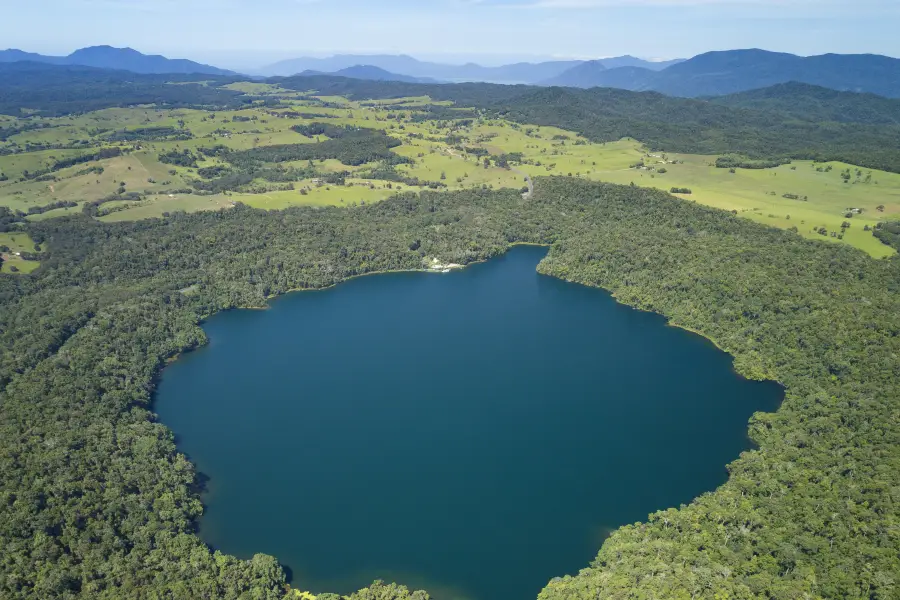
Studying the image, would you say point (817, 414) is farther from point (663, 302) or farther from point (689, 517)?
point (663, 302)

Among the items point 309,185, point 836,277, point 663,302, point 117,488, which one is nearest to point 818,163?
point 836,277

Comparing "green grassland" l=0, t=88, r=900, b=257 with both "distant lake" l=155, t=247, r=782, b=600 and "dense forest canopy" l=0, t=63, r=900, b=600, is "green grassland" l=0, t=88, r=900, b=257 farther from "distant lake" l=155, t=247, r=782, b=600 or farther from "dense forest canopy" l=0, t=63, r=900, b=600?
"distant lake" l=155, t=247, r=782, b=600

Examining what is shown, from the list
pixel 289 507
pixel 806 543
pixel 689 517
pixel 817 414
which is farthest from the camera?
pixel 817 414

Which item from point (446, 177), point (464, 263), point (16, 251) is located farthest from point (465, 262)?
point (16, 251)

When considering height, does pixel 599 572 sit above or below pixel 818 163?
below

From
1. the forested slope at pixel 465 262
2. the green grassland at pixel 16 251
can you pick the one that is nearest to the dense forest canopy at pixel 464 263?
the forested slope at pixel 465 262

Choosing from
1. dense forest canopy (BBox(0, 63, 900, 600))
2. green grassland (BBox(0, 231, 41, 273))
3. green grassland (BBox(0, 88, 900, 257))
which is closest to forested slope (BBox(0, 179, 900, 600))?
dense forest canopy (BBox(0, 63, 900, 600))

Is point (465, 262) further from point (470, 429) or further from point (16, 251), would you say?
point (16, 251)
